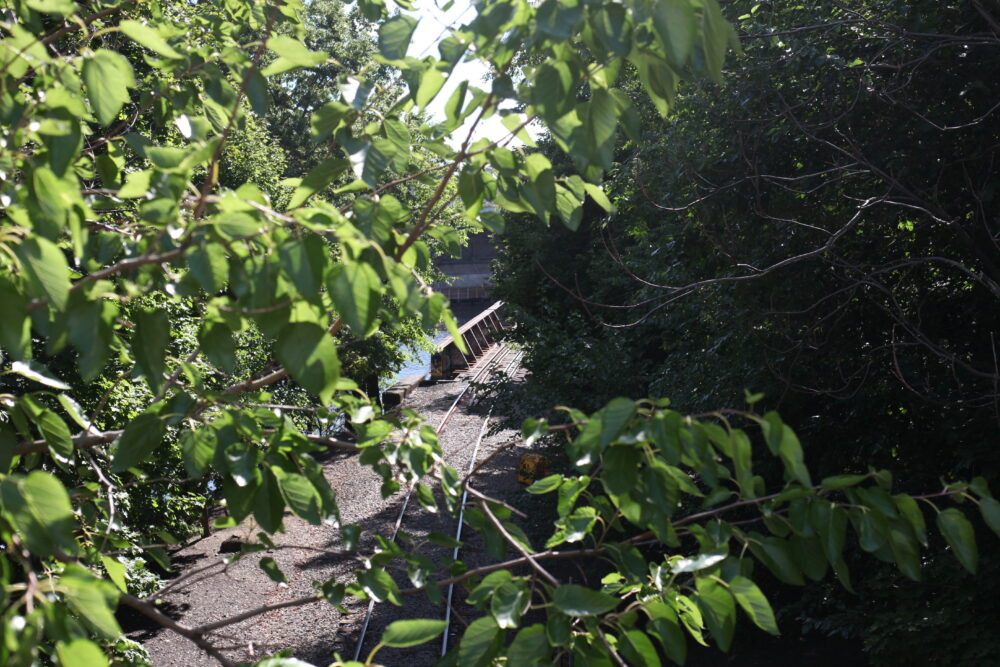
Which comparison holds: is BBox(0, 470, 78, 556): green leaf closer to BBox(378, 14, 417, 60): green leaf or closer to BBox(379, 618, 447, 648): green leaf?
BBox(379, 618, 447, 648): green leaf

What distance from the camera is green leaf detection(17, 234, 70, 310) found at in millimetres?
1471

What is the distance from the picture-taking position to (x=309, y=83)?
111ft

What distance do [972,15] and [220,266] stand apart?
6661mm

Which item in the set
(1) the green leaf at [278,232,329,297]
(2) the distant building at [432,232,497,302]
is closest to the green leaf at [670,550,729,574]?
(1) the green leaf at [278,232,329,297]

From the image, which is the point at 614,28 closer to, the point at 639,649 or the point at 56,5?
the point at 56,5

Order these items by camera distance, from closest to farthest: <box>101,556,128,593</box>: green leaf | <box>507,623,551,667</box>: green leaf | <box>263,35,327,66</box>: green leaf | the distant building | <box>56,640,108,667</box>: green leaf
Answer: <box>56,640,108,667</box>: green leaf < <box>507,623,551,667</box>: green leaf < <box>263,35,327,66</box>: green leaf < <box>101,556,128,593</box>: green leaf < the distant building

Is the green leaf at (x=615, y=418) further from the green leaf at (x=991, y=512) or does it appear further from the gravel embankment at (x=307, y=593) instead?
the gravel embankment at (x=307, y=593)

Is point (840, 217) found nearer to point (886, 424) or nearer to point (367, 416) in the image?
point (886, 424)

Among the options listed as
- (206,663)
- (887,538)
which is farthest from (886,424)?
(206,663)

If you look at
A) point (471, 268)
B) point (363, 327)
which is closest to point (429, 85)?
point (363, 327)

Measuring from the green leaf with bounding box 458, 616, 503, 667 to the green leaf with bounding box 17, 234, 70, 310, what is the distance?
1.07 meters

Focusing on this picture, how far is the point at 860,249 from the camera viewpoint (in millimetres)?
7105

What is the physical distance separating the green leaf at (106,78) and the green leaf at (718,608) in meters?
1.72

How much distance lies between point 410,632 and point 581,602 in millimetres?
392
